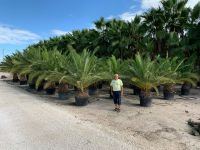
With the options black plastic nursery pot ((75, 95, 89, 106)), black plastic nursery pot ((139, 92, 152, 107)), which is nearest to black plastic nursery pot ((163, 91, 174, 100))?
black plastic nursery pot ((139, 92, 152, 107))

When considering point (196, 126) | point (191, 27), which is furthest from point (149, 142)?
point (191, 27)

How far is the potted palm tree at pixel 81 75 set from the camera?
A: 15.5m

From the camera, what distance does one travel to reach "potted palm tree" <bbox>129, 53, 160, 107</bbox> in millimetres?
15453

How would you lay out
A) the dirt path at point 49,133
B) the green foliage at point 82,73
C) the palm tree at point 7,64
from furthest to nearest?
1. the palm tree at point 7,64
2. the green foliage at point 82,73
3. the dirt path at point 49,133

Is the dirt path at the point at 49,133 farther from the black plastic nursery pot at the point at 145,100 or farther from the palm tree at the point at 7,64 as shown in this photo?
the palm tree at the point at 7,64

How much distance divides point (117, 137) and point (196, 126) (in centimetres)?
380

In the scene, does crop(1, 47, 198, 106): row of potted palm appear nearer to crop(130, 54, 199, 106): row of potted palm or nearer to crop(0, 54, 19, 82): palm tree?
crop(130, 54, 199, 106): row of potted palm

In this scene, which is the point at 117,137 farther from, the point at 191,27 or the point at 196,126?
the point at 191,27

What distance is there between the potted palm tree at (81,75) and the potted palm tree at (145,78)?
1.74 metres

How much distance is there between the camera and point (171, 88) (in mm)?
18875

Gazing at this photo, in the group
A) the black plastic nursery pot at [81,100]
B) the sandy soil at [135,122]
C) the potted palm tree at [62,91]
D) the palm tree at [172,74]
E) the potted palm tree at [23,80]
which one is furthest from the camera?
the potted palm tree at [23,80]

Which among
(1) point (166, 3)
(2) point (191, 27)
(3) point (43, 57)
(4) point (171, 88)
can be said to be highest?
(1) point (166, 3)

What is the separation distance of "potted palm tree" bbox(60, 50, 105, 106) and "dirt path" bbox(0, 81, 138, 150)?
2699mm

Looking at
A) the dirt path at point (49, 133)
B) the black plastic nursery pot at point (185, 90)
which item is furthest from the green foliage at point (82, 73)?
the black plastic nursery pot at point (185, 90)
